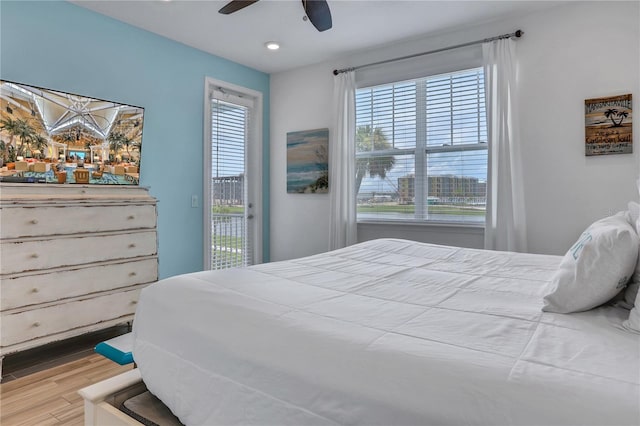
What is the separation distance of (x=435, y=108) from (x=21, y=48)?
3.34 m

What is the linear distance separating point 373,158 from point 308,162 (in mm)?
805

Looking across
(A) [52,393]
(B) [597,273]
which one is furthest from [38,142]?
(B) [597,273]

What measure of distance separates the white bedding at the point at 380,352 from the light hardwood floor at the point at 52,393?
3.03 ft

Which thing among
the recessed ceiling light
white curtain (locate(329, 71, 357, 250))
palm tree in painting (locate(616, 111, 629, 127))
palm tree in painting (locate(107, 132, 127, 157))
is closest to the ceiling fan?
the recessed ceiling light

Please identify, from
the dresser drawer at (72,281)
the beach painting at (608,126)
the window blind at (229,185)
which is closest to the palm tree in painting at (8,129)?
the dresser drawer at (72,281)

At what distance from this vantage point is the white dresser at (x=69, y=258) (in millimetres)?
2312

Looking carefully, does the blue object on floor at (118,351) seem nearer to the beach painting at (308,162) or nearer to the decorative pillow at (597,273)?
the decorative pillow at (597,273)

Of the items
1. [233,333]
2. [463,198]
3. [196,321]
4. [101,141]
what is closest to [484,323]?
[233,333]

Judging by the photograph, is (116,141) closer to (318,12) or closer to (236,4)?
(236,4)

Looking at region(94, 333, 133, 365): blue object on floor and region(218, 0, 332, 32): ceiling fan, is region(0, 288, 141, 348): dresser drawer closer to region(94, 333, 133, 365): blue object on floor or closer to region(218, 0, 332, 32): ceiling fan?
region(94, 333, 133, 365): blue object on floor

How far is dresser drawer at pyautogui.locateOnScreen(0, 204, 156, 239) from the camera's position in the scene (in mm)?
2322

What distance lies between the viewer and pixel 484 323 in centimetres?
105

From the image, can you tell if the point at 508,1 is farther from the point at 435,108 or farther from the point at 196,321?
the point at 196,321

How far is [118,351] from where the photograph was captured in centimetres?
181
